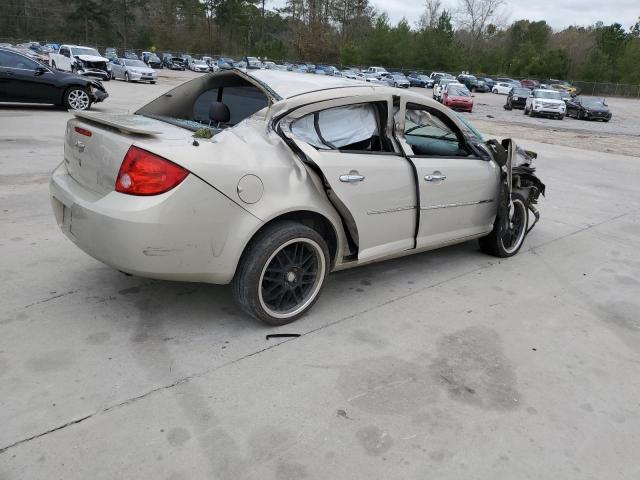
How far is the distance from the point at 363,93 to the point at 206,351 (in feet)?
6.78

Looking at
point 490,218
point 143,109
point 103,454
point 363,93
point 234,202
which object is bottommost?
point 103,454

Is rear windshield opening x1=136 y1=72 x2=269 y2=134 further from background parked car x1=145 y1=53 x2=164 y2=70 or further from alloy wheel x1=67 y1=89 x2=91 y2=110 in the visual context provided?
background parked car x1=145 y1=53 x2=164 y2=70

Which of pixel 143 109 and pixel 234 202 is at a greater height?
pixel 143 109

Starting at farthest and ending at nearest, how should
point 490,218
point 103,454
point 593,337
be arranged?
point 490,218
point 593,337
point 103,454

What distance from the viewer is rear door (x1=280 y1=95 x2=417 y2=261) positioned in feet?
11.2

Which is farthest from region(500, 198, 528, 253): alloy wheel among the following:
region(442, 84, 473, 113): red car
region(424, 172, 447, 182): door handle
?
region(442, 84, 473, 113): red car

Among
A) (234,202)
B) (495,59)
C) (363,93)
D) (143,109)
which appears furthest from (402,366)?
(495,59)

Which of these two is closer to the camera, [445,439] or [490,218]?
[445,439]

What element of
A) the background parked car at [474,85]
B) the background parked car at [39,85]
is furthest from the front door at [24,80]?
the background parked car at [474,85]

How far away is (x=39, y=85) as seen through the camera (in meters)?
12.7

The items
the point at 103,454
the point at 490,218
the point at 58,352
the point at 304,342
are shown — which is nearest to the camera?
the point at 103,454

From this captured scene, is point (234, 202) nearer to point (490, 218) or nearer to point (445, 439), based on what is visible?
point (445, 439)

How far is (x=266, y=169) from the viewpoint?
10.3ft

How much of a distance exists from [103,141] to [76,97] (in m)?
11.6
